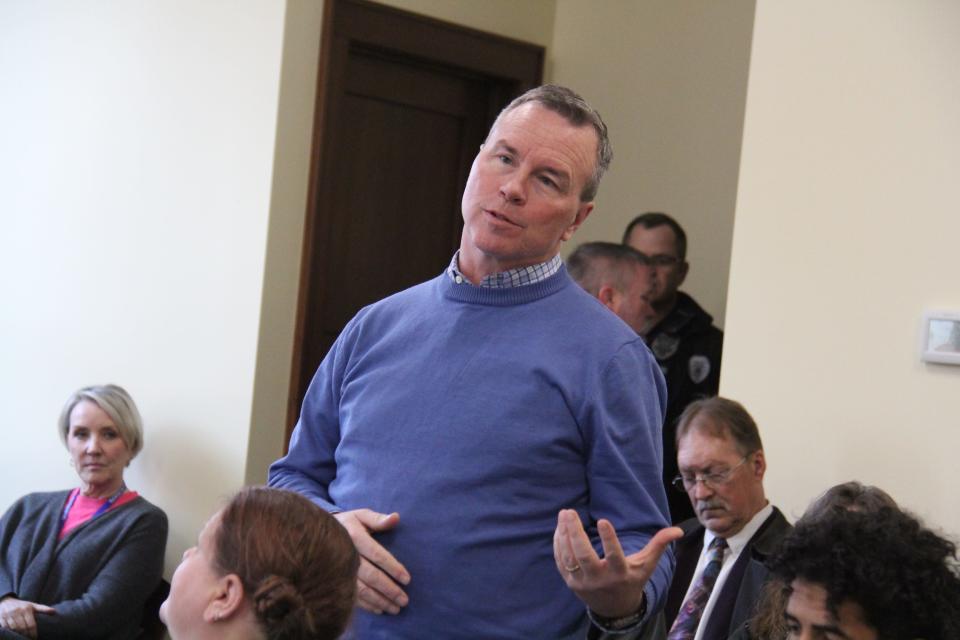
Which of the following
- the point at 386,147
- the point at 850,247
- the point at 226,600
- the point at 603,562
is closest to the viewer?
the point at 603,562

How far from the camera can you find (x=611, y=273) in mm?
3068

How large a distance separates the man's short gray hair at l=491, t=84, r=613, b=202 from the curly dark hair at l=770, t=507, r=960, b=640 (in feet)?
2.00

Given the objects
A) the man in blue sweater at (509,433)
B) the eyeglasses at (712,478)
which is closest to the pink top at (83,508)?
the eyeglasses at (712,478)

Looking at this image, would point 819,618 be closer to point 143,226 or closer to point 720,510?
point 720,510

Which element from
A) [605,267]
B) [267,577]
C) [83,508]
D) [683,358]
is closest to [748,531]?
[605,267]

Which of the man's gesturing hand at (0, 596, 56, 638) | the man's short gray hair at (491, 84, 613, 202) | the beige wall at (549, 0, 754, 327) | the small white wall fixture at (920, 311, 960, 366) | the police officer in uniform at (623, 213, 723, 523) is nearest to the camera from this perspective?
the man's short gray hair at (491, 84, 613, 202)

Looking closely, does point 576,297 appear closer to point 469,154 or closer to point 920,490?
point 920,490

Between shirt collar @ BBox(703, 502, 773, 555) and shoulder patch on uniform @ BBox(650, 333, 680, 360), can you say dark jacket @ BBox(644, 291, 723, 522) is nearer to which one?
shoulder patch on uniform @ BBox(650, 333, 680, 360)

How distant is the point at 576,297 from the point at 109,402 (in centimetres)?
312

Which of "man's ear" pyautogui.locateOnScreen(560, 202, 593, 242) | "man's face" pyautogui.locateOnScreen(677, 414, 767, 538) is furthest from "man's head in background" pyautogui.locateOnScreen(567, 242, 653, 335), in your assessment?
"man's ear" pyautogui.locateOnScreen(560, 202, 593, 242)

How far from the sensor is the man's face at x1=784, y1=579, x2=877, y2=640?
5.86 feet

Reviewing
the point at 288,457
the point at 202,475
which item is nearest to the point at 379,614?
the point at 288,457

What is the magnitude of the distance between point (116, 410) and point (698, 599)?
2.36m

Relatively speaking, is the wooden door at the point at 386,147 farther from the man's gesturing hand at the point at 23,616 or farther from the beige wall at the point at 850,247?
the beige wall at the point at 850,247
